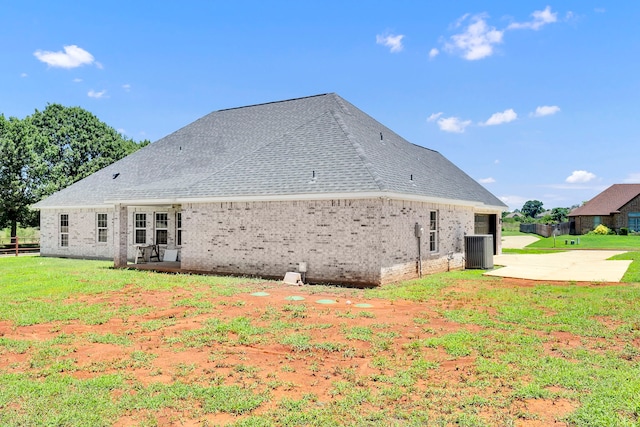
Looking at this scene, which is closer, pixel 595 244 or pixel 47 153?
pixel 595 244

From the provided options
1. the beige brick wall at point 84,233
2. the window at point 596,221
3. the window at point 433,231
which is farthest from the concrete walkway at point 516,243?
the beige brick wall at point 84,233

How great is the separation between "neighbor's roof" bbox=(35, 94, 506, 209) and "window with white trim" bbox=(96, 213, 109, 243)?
0.90 m

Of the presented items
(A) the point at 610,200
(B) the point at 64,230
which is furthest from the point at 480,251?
(A) the point at 610,200

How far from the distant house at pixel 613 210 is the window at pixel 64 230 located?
60012 mm

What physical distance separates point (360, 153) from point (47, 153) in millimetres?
35635

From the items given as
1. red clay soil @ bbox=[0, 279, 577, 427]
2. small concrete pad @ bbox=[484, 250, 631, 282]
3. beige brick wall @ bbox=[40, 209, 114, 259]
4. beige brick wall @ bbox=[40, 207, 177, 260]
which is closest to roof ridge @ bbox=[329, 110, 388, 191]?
red clay soil @ bbox=[0, 279, 577, 427]

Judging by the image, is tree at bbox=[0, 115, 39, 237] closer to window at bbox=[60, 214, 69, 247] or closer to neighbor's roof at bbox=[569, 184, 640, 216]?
window at bbox=[60, 214, 69, 247]

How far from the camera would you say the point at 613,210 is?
57.3 metres

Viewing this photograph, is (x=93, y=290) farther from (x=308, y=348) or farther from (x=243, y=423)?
(x=243, y=423)

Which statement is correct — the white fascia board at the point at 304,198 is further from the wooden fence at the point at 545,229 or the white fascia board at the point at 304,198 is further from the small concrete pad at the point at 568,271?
the wooden fence at the point at 545,229

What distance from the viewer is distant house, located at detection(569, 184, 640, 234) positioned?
56.0m

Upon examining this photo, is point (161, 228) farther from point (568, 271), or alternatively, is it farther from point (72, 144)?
point (72, 144)

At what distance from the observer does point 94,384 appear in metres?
5.63

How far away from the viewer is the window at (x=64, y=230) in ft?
84.5
